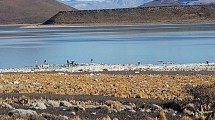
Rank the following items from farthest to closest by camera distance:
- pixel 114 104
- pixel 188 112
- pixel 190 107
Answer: pixel 114 104
pixel 190 107
pixel 188 112

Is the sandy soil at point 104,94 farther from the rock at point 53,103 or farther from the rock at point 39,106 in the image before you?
the rock at point 53,103

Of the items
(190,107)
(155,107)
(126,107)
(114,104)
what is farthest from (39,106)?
(190,107)

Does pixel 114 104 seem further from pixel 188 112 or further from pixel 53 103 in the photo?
pixel 188 112

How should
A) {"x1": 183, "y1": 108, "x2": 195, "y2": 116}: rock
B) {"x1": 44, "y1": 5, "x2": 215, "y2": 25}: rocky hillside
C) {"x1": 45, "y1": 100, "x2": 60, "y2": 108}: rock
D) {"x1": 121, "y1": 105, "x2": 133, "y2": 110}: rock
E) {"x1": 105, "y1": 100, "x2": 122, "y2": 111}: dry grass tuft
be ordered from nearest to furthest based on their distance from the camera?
{"x1": 183, "y1": 108, "x2": 195, "y2": 116}: rock
{"x1": 121, "y1": 105, "x2": 133, "y2": 110}: rock
{"x1": 105, "y1": 100, "x2": 122, "y2": 111}: dry grass tuft
{"x1": 45, "y1": 100, "x2": 60, "y2": 108}: rock
{"x1": 44, "y1": 5, "x2": 215, "y2": 25}: rocky hillside

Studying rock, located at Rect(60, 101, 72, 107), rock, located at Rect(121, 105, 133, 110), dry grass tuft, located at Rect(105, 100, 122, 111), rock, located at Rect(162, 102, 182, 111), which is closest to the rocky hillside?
dry grass tuft, located at Rect(105, 100, 122, 111)

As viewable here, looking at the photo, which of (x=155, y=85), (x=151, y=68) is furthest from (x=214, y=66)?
(x=155, y=85)

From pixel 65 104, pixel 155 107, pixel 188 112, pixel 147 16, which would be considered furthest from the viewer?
pixel 147 16

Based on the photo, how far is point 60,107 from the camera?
1697 centimetres

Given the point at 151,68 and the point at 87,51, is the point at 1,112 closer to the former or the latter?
the point at 151,68

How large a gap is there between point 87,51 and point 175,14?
111418 mm

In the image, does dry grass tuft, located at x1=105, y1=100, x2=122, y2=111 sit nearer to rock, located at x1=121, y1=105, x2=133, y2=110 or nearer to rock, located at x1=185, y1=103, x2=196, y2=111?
rock, located at x1=121, y1=105, x2=133, y2=110

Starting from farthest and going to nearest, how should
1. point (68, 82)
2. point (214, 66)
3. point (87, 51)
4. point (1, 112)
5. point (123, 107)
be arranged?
point (87, 51), point (214, 66), point (68, 82), point (123, 107), point (1, 112)

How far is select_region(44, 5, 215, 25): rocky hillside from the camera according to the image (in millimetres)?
161538

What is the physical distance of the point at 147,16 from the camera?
165625 millimetres
